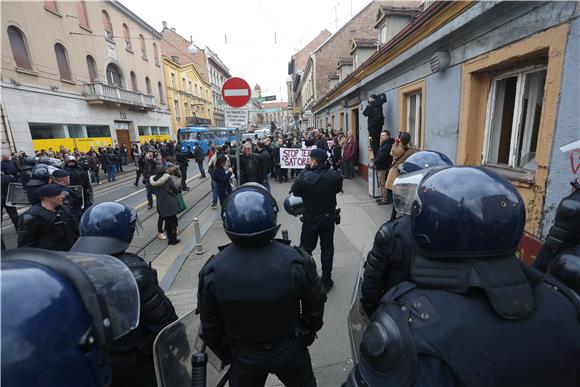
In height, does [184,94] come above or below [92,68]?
above

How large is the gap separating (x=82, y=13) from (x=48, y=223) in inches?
903

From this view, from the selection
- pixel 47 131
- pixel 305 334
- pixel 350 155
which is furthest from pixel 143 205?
pixel 47 131

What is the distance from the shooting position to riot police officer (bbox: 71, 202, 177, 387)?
1556 millimetres

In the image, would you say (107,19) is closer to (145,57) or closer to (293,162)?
(145,57)

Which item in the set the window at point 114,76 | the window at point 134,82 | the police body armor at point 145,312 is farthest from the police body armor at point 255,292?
the window at point 134,82

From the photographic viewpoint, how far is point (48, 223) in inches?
134

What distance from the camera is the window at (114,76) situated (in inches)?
859

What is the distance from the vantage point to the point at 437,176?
42.5 inches

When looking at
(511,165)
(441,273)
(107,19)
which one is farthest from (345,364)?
(107,19)

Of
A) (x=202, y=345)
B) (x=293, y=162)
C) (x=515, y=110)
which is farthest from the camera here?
(x=293, y=162)

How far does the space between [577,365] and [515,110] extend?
396cm

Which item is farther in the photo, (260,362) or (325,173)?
(325,173)

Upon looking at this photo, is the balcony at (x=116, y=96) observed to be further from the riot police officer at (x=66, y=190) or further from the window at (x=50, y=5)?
the riot police officer at (x=66, y=190)

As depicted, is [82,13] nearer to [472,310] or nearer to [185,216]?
[185,216]
